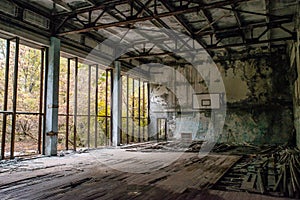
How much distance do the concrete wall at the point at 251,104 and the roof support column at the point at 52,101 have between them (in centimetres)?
853

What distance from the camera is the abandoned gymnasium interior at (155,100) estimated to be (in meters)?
5.13

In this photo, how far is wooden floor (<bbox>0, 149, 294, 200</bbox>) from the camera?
13.1 ft

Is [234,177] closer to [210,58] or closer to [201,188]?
[201,188]

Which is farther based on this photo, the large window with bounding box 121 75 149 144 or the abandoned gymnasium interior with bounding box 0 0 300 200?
the large window with bounding box 121 75 149 144

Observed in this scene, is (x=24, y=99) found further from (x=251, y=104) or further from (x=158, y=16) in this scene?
(x=251, y=104)

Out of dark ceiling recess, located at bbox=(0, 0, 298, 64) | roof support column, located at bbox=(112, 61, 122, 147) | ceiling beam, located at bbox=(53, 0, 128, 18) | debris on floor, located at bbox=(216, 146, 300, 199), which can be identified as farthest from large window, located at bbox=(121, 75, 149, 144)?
debris on floor, located at bbox=(216, 146, 300, 199)

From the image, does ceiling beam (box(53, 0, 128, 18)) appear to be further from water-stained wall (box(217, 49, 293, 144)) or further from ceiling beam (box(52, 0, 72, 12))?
water-stained wall (box(217, 49, 293, 144))

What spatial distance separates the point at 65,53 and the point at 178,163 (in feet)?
18.3

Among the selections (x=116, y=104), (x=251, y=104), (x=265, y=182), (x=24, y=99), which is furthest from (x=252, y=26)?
(x=24, y=99)

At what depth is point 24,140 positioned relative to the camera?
12430mm

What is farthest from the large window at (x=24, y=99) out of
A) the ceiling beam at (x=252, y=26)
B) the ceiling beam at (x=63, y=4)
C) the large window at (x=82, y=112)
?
the ceiling beam at (x=252, y=26)

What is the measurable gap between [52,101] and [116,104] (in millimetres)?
4267

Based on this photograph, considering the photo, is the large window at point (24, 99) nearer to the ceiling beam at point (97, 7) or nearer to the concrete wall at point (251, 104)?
the ceiling beam at point (97, 7)

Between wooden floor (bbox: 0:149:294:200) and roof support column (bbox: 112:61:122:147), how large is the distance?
496cm
